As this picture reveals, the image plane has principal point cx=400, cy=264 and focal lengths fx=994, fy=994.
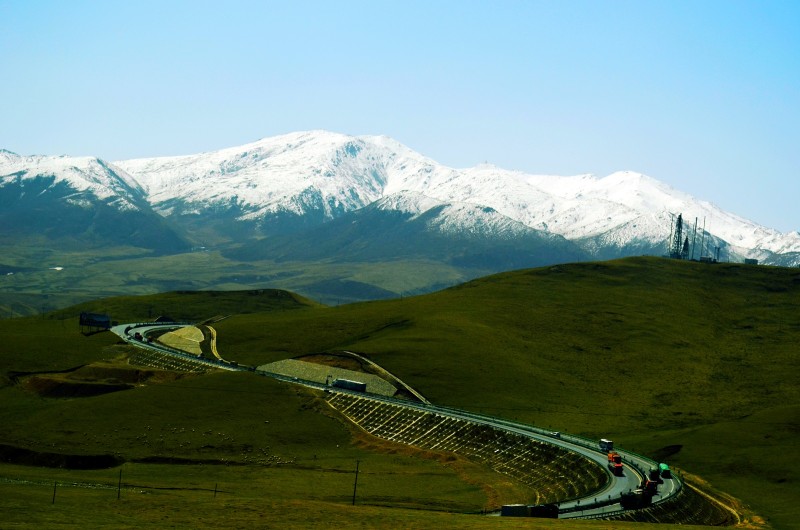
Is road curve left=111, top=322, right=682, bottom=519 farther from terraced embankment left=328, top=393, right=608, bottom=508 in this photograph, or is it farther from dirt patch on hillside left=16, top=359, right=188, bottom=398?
dirt patch on hillside left=16, top=359, right=188, bottom=398

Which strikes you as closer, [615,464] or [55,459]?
[615,464]

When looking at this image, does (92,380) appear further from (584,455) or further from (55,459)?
(584,455)

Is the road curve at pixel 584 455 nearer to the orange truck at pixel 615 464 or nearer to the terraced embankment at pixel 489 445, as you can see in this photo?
the orange truck at pixel 615 464

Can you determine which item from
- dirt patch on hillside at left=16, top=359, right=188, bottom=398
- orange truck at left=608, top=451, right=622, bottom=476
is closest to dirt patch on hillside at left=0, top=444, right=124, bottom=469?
dirt patch on hillside at left=16, top=359, right=188, bottom=398

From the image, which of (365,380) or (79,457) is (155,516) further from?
(365,380)

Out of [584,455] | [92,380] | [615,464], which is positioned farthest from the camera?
[92,380]

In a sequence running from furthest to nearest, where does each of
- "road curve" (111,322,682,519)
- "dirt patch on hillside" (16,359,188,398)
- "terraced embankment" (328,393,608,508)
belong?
"dirt patch on hillside" (16,359,188,398), "terraced embankment" (328,393,608,508), "road curve" (111,322,682,519)

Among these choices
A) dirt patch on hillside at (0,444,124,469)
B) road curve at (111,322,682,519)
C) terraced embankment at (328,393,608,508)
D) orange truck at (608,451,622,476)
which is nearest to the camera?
road curve at (111,322,682,519)

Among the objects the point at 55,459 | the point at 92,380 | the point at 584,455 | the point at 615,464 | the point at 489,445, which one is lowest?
the point at 55,459

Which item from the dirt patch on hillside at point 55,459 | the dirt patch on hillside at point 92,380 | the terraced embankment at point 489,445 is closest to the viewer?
the terraced embankment at point 489,445

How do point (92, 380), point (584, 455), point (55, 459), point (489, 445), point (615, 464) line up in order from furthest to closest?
1. point (92, 380)
2. point (489, 445)
3. point (55, 459)
4. point (584, 455)
5. point (615, 464)

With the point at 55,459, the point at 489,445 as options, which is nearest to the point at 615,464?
the point at 489,445

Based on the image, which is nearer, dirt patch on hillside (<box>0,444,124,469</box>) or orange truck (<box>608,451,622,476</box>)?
orange truck (<box>608,451,622,476</box>)

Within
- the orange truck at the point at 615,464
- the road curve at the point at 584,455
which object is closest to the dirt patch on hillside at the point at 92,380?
the road curve at the point at 584,455
